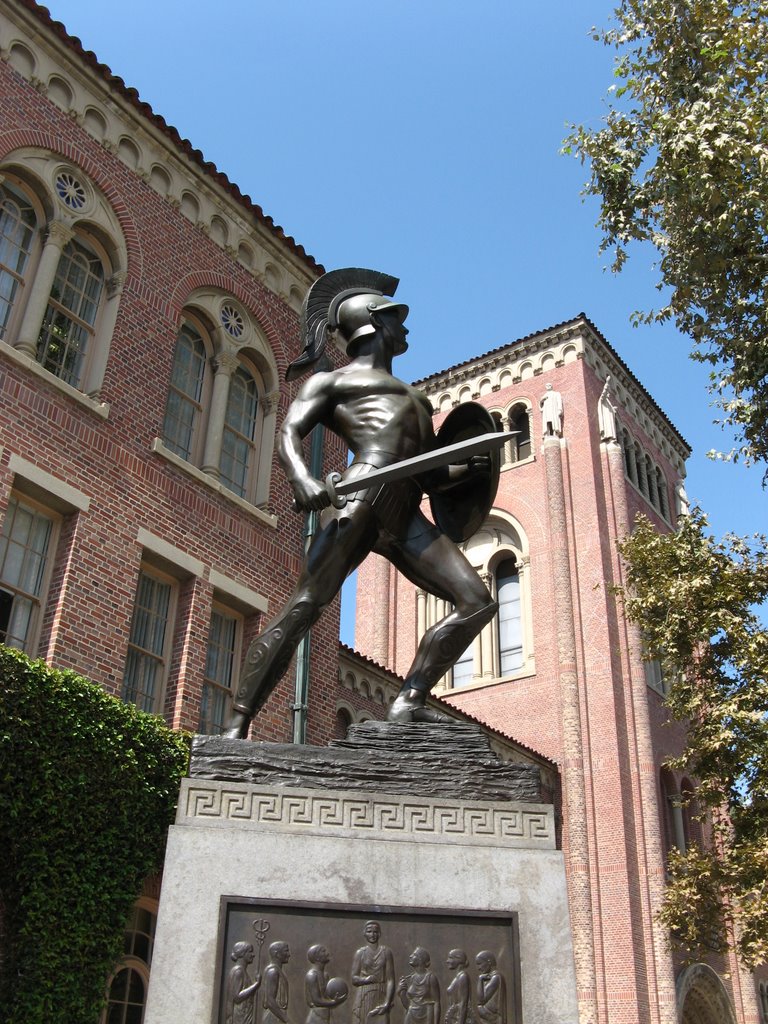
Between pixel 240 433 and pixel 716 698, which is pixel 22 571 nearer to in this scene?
pixel 240 433

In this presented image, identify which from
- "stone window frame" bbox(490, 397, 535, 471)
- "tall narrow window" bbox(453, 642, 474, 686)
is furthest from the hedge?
"stone window frame" bbox(490, 397, 535, 471)

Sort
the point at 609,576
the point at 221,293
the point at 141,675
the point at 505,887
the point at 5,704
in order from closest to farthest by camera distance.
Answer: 1. the point at 505,887
2. the point at 5,704
3. the point at 141,675
4. the point at 221,293
5. the point at 609,576

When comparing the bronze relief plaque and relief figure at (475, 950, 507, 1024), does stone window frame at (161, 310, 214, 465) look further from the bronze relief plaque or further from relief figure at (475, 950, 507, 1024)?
relief figure at (475, 950, 507, 1024)

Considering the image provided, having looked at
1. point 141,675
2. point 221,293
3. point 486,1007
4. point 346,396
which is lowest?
point 486,1007

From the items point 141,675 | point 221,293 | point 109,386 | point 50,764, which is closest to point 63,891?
point 50,764

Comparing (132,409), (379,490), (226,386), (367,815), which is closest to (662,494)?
(226,386)

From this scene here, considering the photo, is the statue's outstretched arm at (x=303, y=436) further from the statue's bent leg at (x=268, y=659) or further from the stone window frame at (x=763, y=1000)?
the stone window frame at (x=763, y=1000)

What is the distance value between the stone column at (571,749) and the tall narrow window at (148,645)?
39.8 feet

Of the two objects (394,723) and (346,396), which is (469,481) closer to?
(346,396)

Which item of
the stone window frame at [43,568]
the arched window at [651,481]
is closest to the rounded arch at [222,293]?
the stone window frame at [43,568]

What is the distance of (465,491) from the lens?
601 cm

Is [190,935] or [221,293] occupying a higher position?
[221,293]

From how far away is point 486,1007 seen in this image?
14.2 ft

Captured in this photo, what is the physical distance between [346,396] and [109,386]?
8.54m
